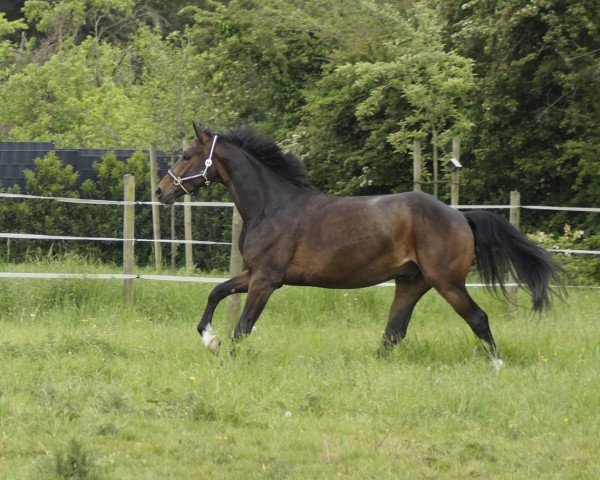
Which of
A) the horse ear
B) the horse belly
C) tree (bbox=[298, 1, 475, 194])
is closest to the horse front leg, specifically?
the horse belly

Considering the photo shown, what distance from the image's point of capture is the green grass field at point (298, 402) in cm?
648

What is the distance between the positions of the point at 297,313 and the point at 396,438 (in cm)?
543

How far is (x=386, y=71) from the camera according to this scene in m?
15.5

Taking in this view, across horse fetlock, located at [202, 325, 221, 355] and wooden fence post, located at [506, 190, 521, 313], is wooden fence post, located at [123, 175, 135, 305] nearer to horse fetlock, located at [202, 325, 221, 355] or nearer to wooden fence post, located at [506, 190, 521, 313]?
horse fetlock, located at [202, 325, 221, 355]

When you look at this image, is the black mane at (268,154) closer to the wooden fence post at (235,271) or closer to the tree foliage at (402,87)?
the wooden fence post at (235,271)

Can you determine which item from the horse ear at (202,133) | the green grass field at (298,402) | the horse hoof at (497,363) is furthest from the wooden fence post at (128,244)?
the horse hoof at (497,363)

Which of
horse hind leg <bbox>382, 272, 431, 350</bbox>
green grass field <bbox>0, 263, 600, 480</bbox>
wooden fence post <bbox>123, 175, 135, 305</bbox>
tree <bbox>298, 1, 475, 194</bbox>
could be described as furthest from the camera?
tree <bbox>298, 1, 475, 194</bbox>

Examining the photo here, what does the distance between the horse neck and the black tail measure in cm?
163

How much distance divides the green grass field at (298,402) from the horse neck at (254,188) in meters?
1.19

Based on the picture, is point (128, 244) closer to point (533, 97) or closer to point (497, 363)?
point (497, 363)

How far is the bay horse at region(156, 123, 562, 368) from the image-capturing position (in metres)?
9.59

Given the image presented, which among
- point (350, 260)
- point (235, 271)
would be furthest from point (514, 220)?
point (350, 260)

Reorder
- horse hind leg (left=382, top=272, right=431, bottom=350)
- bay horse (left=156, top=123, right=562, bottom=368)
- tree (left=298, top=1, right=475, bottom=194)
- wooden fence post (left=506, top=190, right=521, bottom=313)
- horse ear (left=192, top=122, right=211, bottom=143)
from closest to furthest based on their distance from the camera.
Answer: bay horse (left=156, top=123, right=562, bottom=368), horse hind leg (left=382, top=272, right=431, bottom=350), horse ear (left=192, top=122, right=211, bottom=143), wooden fence post (left=506, top=190, right=521, bottom=313), tree (left=298, top=1, right=475, bottom=194)

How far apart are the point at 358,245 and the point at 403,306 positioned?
720 mm
